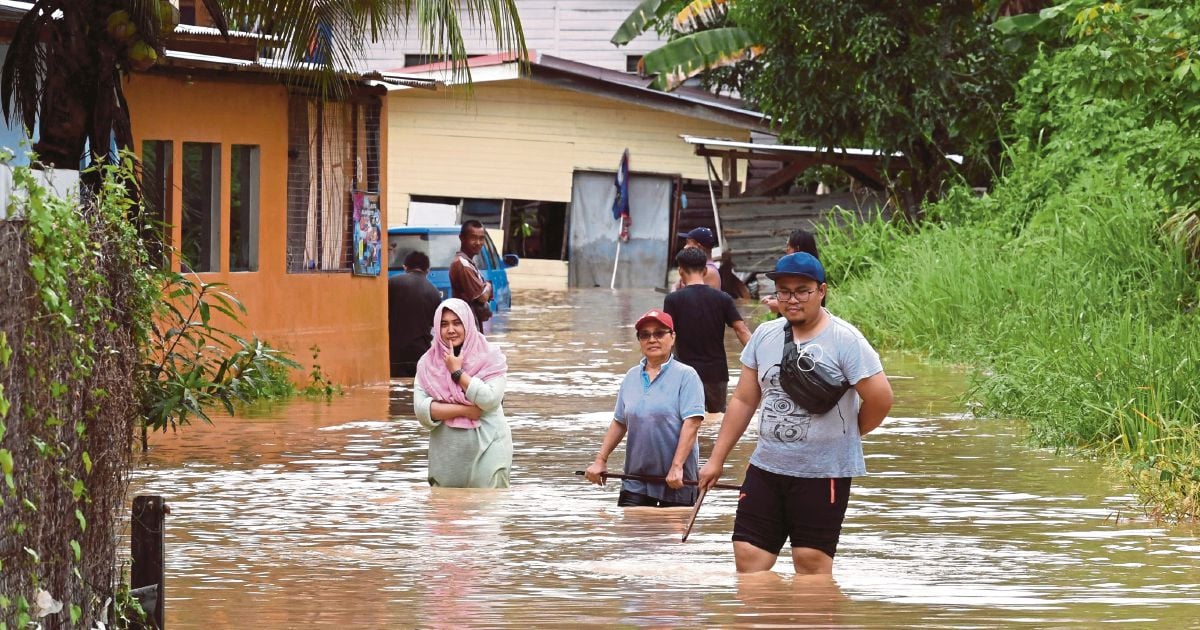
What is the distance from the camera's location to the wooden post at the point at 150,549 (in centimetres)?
714

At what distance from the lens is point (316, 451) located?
47.0ft

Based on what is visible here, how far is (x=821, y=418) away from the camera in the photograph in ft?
26.9

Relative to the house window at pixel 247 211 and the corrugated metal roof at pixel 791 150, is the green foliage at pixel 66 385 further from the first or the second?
the corrugated metal roof at pixel 791 150

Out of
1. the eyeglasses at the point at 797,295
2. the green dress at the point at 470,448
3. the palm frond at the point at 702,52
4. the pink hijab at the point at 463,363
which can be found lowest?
the green dress at the point at 470,448

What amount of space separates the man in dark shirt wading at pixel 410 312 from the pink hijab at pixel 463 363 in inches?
360

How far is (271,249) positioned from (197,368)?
6180 millimetres

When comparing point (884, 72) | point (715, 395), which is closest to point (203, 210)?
point (715, 395)

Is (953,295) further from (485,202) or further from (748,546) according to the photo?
(485,202)

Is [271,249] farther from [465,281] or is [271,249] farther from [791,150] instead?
[791,150]

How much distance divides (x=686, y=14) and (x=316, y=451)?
82.1 feet

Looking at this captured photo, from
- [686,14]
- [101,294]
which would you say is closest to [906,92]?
[686,14]

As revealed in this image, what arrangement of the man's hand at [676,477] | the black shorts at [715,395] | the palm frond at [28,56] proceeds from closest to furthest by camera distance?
→ 1. the man's hand at [676,477]
2. the palm frond at [28,56]
3. the black shorts at [715,395]

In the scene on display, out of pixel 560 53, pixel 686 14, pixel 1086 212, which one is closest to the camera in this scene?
pixel 1086 212

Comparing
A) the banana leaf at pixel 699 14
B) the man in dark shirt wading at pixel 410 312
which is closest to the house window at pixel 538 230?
the banana leaf at pixel 699 14
